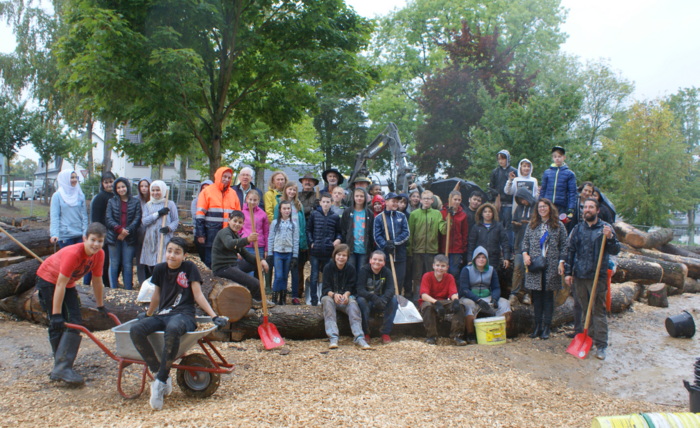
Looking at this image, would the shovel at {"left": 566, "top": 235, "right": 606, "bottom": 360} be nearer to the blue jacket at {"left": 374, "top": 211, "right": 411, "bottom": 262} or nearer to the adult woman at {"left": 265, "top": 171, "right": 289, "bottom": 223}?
the blue jacket at {"left": 374, "top": 211, "right": 411, "bottom": 262}

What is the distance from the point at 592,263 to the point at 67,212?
267 inches

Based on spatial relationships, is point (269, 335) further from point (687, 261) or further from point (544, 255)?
point (687, 261)

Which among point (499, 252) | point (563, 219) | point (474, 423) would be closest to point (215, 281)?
point (474, 423)

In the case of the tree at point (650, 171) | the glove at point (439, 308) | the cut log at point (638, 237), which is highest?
the tree at point (650, 171)

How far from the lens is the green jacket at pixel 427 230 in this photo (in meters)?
7.22

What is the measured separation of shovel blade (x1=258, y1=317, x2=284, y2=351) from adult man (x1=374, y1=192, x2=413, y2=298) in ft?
6.29

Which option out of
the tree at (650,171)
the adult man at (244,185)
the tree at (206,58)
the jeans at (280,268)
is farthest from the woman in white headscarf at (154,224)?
the tree at (650,171)

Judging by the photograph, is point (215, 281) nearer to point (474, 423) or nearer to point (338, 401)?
point (338, 401)

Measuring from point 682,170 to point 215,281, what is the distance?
24.8m

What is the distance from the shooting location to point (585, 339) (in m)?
5.94

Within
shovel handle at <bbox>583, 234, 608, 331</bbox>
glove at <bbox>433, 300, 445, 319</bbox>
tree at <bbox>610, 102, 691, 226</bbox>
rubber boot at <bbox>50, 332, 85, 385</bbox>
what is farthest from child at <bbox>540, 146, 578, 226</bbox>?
tree at <bbox>610, 102, 691, 226</bbox>

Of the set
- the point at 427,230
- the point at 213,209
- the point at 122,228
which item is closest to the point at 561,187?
the point at 427,230

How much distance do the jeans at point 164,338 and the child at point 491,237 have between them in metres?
4.26

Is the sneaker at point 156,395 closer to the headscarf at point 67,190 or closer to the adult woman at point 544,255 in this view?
the headscarf at point 67,190
